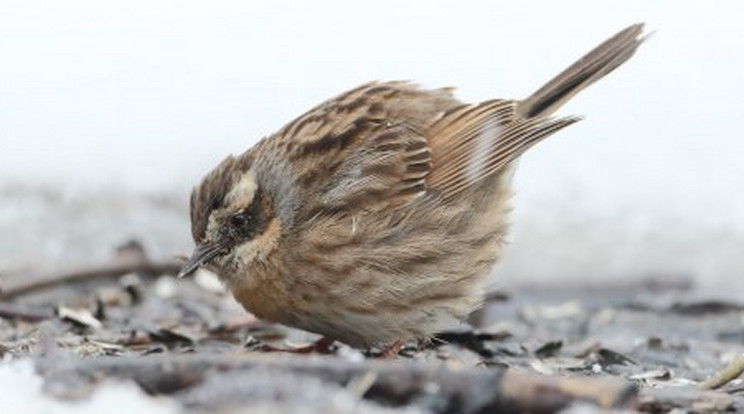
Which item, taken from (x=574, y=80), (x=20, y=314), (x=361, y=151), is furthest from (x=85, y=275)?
(x=574, y=80)

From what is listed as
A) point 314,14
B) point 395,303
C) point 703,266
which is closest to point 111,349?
point 395,303

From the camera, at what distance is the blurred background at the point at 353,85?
9461mm

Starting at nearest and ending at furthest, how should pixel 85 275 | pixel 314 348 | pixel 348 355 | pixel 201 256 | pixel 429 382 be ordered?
pixel 429 382, pixel 348 355, pixel 314 348, pixel 201 256, pixel 85 275

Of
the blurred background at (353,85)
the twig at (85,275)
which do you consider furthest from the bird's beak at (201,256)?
the blurred background at (353,85)

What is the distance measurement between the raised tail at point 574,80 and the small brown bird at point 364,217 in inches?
21.9

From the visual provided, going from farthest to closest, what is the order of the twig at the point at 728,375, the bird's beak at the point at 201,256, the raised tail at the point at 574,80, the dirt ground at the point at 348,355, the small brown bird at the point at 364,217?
the raised tail at the point at 574,80 < the bird's beak at the point at 201,256 < the small brown bird at the point at 364,217 < the twig at the point at 728,375 < the dirt ground at the point at 348,355

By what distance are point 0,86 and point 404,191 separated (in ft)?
16.8

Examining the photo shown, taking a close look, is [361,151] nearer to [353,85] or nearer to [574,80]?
[574,80]

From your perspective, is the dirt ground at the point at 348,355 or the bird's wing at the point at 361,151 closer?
the dirt ground at the point at 348,355

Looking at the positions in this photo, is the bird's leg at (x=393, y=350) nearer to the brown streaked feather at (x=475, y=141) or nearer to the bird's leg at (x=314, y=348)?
the bird's leg at (x=314, y=348)

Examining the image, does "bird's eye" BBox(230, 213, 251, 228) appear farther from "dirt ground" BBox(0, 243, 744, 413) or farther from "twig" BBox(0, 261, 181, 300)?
"twig" BBox(0, 261, 181, 300)

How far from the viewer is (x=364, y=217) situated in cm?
624

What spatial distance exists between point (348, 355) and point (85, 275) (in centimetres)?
235

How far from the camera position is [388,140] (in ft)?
21.4
